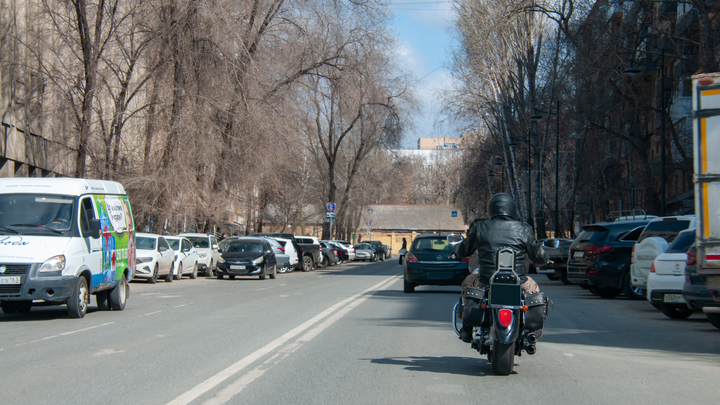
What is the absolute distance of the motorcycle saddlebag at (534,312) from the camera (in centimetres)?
685

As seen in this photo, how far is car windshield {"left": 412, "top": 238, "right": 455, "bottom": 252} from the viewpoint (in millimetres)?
17859

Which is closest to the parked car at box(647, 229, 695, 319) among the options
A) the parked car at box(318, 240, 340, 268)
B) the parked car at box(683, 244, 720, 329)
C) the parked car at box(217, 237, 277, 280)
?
the parked car at box(683, 244, 720, 329)

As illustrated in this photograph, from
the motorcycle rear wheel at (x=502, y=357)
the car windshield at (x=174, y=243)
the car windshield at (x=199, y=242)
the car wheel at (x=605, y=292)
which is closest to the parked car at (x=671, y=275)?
the car wheel at (x=605, y=292)

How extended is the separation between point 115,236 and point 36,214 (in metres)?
1.78

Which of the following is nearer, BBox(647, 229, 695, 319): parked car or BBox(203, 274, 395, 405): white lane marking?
BBox(203, 274, 395, 405): white lane marking

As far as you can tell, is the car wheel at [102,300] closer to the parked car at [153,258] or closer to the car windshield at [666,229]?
the parked car at [153,258]

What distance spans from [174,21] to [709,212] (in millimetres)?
21111

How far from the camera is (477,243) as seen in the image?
23.5ft

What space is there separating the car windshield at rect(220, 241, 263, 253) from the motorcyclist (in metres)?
19.1

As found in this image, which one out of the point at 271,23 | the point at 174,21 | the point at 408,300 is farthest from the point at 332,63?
the point at 408,300

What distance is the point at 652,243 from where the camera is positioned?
46.0 feet

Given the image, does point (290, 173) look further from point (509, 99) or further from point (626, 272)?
point (626, 272)

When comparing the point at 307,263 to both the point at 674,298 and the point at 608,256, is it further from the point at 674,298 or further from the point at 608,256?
the point at 674,298

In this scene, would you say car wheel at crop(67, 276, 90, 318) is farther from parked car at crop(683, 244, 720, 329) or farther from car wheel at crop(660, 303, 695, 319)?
car wheel at crop(660, 303, 695, 319)
